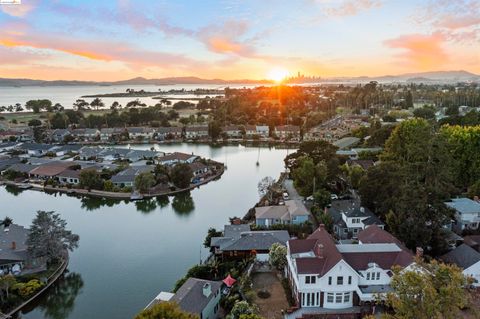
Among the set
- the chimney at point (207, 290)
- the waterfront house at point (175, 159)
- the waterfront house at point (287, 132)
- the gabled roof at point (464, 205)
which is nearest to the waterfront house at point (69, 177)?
the waterfront house at point (175, 159)

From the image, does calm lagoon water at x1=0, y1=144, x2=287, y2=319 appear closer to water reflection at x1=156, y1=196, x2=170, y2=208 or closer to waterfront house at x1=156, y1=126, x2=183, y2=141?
water reflection at x1=156, y1=196, x2=170, y2=208

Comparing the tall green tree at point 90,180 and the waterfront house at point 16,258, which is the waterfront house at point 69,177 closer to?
the tall green tree at point 90,180

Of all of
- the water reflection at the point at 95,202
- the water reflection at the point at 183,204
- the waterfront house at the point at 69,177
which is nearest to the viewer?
the water reflection at the point at 183,204

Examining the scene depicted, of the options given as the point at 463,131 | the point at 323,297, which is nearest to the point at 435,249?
the point at 323,297

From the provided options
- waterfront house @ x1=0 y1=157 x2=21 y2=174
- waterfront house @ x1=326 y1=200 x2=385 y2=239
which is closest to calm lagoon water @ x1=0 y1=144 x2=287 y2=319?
waterfront house @ x1=0 y1=157 x2=21 y2=174

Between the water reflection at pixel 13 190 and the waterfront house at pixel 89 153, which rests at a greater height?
the waterfront house at pixel 89 153

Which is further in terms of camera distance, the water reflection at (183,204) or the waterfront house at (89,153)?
the waterfront house at (89,153)
